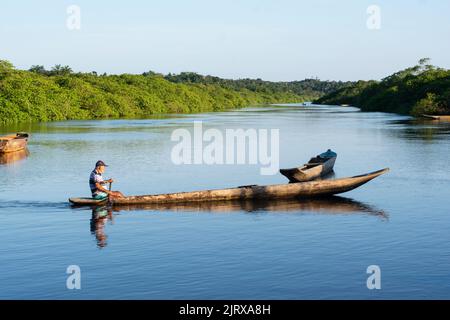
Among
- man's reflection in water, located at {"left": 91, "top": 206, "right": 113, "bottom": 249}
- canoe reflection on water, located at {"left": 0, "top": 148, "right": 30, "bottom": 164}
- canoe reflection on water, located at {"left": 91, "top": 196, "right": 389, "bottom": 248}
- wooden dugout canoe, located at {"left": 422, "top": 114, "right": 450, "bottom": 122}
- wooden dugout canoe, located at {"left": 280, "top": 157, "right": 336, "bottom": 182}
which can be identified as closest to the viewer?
man's reflection in water, located at {"left": 91, "top": 206, "right": 113, "bottom": 249}

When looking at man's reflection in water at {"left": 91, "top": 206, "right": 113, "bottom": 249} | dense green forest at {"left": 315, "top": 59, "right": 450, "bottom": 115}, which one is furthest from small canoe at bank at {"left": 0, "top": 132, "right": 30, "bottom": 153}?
dense green forest at {"left": 315, "top": 59, "right": 450, "bottom": 115}

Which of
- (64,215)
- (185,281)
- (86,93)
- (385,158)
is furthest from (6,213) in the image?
(86,93)

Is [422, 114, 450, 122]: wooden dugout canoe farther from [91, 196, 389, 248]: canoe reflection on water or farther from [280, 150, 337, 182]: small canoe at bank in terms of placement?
[91, 196, 389, 248]: canoe reflection on water

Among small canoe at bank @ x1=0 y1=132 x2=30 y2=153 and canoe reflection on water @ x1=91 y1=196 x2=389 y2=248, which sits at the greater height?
small canoe at bank @ x1=0 y1=132 x2=30 y2=153

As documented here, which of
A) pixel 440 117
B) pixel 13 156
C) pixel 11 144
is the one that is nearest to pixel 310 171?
pixel 13 156

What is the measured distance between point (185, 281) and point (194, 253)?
255 cm

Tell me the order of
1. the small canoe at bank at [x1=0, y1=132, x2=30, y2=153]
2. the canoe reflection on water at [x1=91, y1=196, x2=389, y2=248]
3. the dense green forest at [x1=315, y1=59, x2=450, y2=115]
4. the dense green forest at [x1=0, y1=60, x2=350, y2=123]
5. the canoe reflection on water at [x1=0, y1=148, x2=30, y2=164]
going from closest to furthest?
the canoe reflection on water at [x1=91, y1=196, x2=389, y2=248] → the canoe reflection on water at [x1=0, y1=148, x2=30, y2=164] → the small canoe at bank at [x1=0, y1=132, x2=30, y2=153] → the dense green forest at [x1=0, y1=60, x2=350, y2=123] → the dense green forest at [x1=315, y1=59, x2=450, y2=115]

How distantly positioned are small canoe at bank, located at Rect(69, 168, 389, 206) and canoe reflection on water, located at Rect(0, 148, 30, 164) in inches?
687

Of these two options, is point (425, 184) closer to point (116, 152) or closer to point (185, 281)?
point (185, 281)

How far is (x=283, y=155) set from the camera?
42.0 m

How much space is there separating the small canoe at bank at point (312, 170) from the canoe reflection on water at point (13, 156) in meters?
17.7

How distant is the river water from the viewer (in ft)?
45.0

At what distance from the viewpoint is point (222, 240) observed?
18.0 metres
